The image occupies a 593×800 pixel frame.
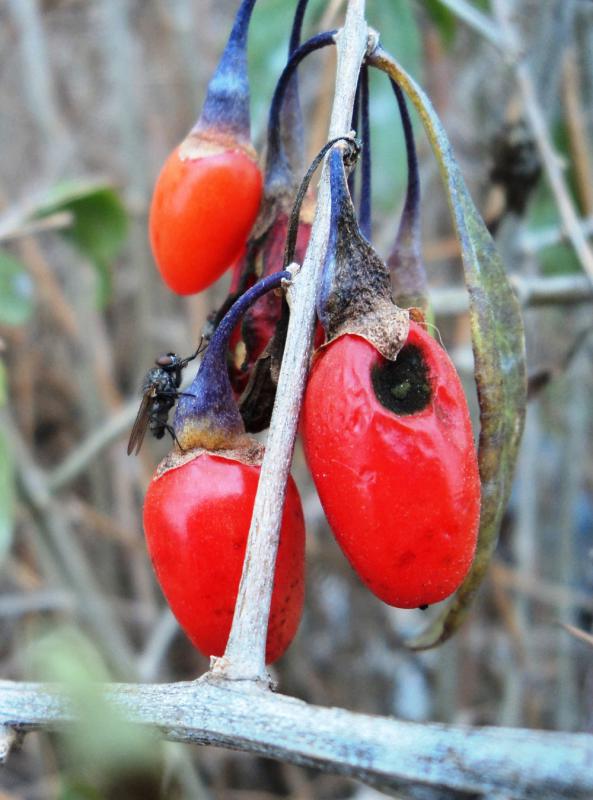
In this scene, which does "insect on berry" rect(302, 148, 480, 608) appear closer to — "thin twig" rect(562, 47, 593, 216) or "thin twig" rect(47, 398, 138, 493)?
"thin twig" rect(47, 398, 138, 493)

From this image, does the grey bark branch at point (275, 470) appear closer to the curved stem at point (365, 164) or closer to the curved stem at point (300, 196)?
the curved stem at point (300, 196)

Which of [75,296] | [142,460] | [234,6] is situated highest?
[234,6]

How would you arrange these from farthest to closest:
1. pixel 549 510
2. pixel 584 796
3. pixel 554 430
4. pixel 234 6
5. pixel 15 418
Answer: pixel 234 6 < pixel 549 510 < pixel 15 418 < pixel 554 430 < pixel 584 796

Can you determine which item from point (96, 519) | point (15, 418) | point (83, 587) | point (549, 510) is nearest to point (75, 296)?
point (15, 418)

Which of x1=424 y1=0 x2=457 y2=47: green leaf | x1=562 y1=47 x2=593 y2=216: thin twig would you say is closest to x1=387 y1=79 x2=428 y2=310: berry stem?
x1=424 y1=0 x2=457 y2=47: green leaf

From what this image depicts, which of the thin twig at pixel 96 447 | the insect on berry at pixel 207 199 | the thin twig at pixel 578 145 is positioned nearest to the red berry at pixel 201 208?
the insect on berry at pixel 207 199

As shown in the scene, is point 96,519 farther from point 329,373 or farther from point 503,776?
point 503,776
